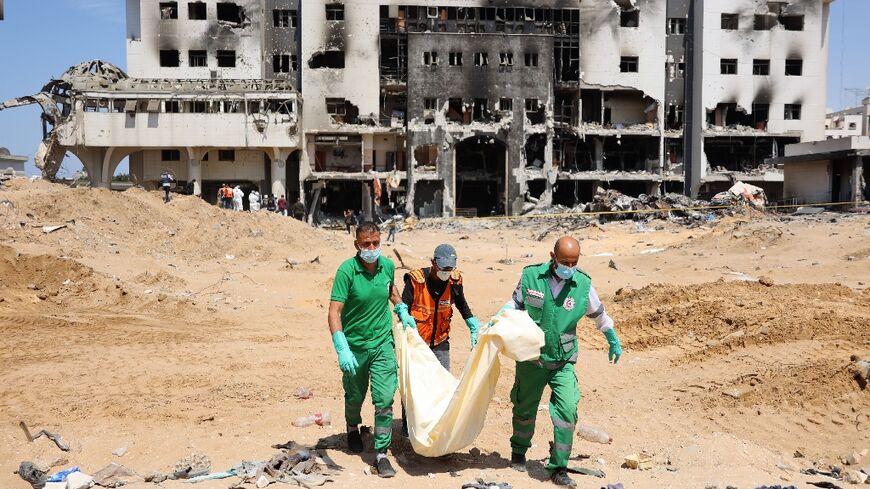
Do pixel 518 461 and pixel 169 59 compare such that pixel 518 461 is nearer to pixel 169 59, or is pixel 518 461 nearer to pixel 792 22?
pixel 169 59

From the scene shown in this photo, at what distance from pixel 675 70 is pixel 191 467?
4704 cm

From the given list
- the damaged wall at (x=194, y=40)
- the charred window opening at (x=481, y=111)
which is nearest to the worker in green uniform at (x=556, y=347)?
the charred window opening at (x=481, y=111)

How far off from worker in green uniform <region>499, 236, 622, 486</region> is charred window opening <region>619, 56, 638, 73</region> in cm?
4342

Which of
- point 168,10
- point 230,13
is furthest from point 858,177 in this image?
point 168,10

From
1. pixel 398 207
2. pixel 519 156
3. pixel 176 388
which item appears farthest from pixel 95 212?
pixel 519 156

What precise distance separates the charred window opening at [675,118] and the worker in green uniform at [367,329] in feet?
147

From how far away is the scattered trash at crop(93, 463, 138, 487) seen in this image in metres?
5.54

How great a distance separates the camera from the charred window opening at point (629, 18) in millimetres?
46650

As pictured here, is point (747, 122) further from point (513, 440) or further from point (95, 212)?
point (513, 440)

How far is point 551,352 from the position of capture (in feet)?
19.0

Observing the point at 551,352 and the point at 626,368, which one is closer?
the point at 551,352

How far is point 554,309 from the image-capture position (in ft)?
19.3

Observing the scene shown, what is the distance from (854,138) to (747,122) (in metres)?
15.7

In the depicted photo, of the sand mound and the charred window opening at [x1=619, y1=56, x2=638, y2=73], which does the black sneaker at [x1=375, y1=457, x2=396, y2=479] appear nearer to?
the sand mound
